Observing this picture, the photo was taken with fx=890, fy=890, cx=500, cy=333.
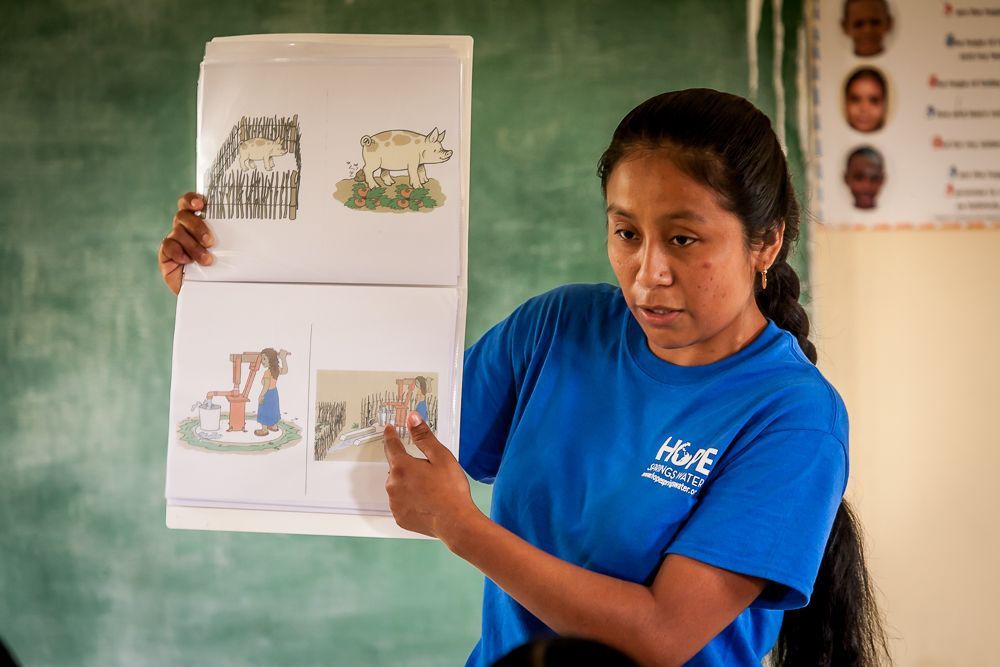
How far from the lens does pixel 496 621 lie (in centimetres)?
110

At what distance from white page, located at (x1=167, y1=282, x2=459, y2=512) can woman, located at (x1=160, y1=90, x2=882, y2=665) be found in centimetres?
11

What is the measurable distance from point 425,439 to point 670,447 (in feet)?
0.98

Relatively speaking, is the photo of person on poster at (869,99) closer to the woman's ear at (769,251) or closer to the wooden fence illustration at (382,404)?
the woman's ear at (769,251)

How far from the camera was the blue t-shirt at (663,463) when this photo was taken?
3.04ft

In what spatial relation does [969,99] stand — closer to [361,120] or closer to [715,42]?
[715,42]

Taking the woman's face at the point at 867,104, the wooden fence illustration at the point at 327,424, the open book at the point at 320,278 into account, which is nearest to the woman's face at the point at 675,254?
the open book at the point at 320,278

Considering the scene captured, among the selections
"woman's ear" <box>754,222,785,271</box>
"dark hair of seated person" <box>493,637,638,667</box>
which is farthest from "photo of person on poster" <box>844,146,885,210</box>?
"dark hair of seated person" <box>493,637,638,667</box>

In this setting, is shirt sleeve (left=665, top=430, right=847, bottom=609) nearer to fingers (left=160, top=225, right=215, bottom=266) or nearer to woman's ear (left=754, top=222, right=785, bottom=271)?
woman's ear (left=754, top=222, right=785, bottom=271)

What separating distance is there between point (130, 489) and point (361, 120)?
1.80m

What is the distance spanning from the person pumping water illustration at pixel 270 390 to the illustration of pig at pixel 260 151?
254 mm

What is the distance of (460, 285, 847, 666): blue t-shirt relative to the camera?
3.04 feet

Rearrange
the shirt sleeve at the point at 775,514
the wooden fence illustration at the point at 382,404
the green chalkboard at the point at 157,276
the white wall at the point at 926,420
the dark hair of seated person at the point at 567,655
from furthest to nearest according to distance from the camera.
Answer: the green chalkboard at the point at 157,276, the white wall at the point at 926,420, the wooden fence illustration at the point at 382,404, the shirt sleeve at the point at 775,514, the dark hair of seated person at the point at 567,655

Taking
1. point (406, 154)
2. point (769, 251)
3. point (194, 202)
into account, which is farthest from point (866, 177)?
point (194, 202)

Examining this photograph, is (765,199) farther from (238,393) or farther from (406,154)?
(238,393)
